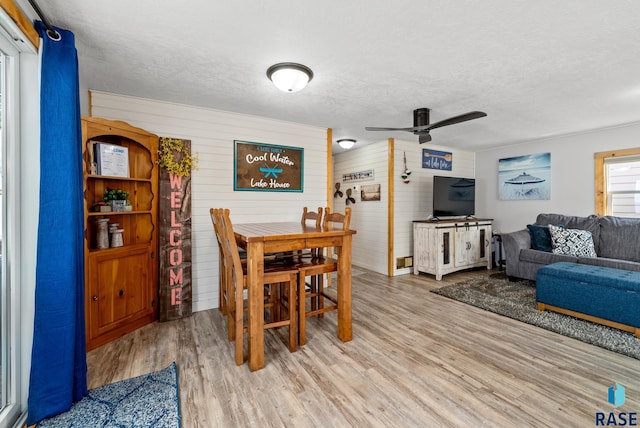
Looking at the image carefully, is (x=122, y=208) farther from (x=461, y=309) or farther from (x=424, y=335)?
(x=461, y=309)

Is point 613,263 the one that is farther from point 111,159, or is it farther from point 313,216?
point 111,159

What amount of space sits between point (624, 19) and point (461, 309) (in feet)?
9.53

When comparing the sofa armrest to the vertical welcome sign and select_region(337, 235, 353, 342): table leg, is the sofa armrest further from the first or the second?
the vertical welcome sign

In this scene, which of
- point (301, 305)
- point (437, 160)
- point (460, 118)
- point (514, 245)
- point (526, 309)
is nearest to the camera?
point (301, 305)

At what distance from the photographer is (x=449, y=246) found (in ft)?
16.3

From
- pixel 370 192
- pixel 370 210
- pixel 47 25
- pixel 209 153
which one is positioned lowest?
pixel 370 210

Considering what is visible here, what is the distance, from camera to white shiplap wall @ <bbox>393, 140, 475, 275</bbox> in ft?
17.0

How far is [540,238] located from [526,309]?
169 centimetres

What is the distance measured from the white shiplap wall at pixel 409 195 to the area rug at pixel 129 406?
13.3 ft

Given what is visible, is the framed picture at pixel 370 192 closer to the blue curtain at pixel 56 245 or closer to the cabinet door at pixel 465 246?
the cabinet door at pixel 465 246

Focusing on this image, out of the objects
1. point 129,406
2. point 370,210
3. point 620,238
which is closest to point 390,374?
point 129,406

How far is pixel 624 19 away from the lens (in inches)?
72.0

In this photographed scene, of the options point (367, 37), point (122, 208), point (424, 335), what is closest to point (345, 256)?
point (424, 335)

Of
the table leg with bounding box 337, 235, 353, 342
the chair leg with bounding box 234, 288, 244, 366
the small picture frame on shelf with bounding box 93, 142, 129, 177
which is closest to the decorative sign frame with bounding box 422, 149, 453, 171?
the table leg with bounding box 337, 235, 353, 342
